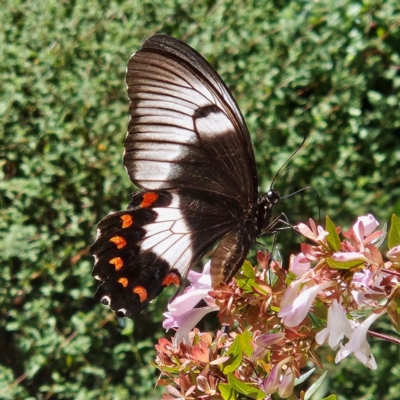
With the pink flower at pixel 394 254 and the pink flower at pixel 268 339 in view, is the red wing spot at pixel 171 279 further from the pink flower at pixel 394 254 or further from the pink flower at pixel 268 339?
the pink flower at pixel 394 254

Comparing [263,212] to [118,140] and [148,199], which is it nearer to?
[148,199]

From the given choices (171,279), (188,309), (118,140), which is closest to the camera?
(188,309)

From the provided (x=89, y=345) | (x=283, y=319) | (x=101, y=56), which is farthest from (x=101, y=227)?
(x=101, y=56)

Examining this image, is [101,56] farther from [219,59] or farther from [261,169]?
[261,169]

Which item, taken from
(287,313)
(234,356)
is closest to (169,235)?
(234,356)

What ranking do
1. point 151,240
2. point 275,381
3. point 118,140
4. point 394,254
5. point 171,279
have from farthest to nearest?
point 118,140 < point 151,240 < point 171,279 < point 275,381 < point 394,254

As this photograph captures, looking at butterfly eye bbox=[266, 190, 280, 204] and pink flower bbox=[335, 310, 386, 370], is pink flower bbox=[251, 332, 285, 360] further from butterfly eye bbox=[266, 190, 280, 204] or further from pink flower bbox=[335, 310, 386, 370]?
butterfly eye bbox=[266, 190, 280, 204]

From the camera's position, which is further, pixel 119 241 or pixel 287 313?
pixel 119 241

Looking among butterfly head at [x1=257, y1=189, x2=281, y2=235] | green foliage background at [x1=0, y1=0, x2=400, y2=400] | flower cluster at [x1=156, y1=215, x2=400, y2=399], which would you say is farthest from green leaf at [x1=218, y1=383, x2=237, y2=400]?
green foliage background at [x1=0, y1=0, x2=400, y2=400]
